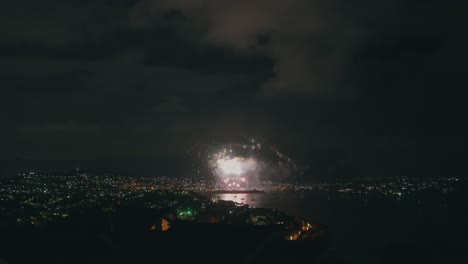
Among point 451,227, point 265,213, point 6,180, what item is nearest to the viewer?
point 265,213

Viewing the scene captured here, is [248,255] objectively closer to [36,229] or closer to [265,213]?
[36,229]

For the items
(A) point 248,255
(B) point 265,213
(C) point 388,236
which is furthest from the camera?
(C) point 388,236

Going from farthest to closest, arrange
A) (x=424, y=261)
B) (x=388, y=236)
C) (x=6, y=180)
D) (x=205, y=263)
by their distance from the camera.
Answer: (x=6, y=180) → (x=388, y=236) → (x=424, y=261) → (x=205, y=263)

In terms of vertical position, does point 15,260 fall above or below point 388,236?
above

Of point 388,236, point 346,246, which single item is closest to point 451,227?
point 388,236

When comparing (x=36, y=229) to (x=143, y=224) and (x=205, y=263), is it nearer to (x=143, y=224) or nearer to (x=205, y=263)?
(x=143, y=224)

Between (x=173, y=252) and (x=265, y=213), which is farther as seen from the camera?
(x=265, y=213)

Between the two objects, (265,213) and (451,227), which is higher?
(265,213)

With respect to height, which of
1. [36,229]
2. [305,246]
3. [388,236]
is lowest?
[388,236]

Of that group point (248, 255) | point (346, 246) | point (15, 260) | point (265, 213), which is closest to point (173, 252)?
point (248, 255)
